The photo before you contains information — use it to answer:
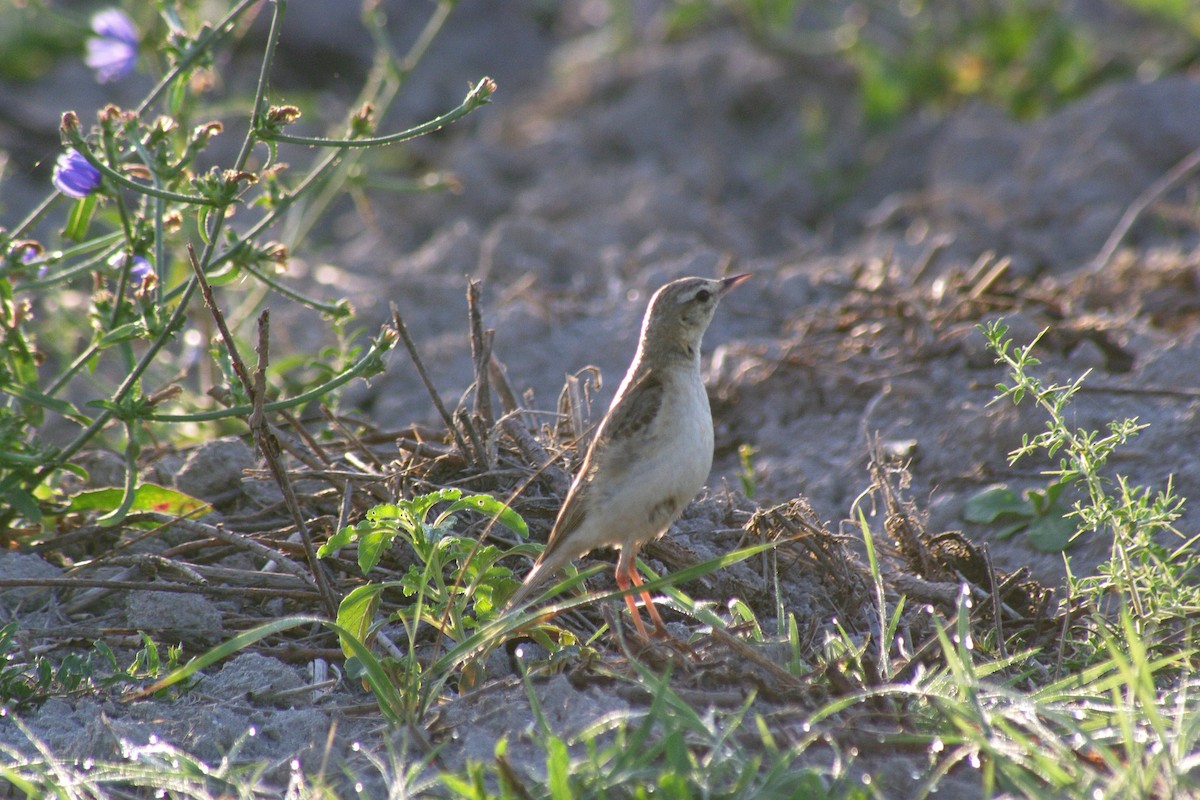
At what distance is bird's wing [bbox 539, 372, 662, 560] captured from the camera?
3.62 metres

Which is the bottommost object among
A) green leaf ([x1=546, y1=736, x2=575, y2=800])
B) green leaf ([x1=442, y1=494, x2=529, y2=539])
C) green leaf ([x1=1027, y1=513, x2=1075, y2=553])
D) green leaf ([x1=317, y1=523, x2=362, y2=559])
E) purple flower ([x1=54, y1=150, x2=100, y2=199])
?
green leaf ([x1=1027, y1=513, x2=1075, y2=553])

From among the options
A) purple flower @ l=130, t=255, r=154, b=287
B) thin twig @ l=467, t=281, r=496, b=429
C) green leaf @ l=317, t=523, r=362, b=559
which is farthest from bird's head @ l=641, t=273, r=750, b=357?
purple flower @ l=130, t=255, r=154, b=287

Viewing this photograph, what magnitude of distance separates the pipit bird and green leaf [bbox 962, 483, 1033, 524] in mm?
1348

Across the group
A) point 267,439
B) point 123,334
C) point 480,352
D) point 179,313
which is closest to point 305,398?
point 267,439

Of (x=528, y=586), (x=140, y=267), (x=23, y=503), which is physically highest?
(x=140, y=267)

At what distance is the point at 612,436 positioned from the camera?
374 cm

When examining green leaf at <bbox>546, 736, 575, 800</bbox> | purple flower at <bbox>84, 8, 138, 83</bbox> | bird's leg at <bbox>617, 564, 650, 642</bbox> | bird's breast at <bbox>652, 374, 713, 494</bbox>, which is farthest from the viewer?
purple flower at <bbox>84, 8, 138, 83</bbox>

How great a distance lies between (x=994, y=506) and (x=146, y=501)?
2859 millimetres

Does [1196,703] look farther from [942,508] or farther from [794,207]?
[794,207]

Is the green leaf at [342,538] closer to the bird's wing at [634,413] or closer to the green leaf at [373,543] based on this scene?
the green leaf at [373,543]

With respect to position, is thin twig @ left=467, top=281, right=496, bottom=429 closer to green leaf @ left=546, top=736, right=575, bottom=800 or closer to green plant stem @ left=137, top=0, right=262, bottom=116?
green plant stem @ left=137, top=0, right=262, bottom=116

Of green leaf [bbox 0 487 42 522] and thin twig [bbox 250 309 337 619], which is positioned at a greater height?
green leaf [bbox 0 487 42 522]

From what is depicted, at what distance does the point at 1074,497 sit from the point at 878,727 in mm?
1820

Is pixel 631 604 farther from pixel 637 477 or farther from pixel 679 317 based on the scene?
pixel 679 317
